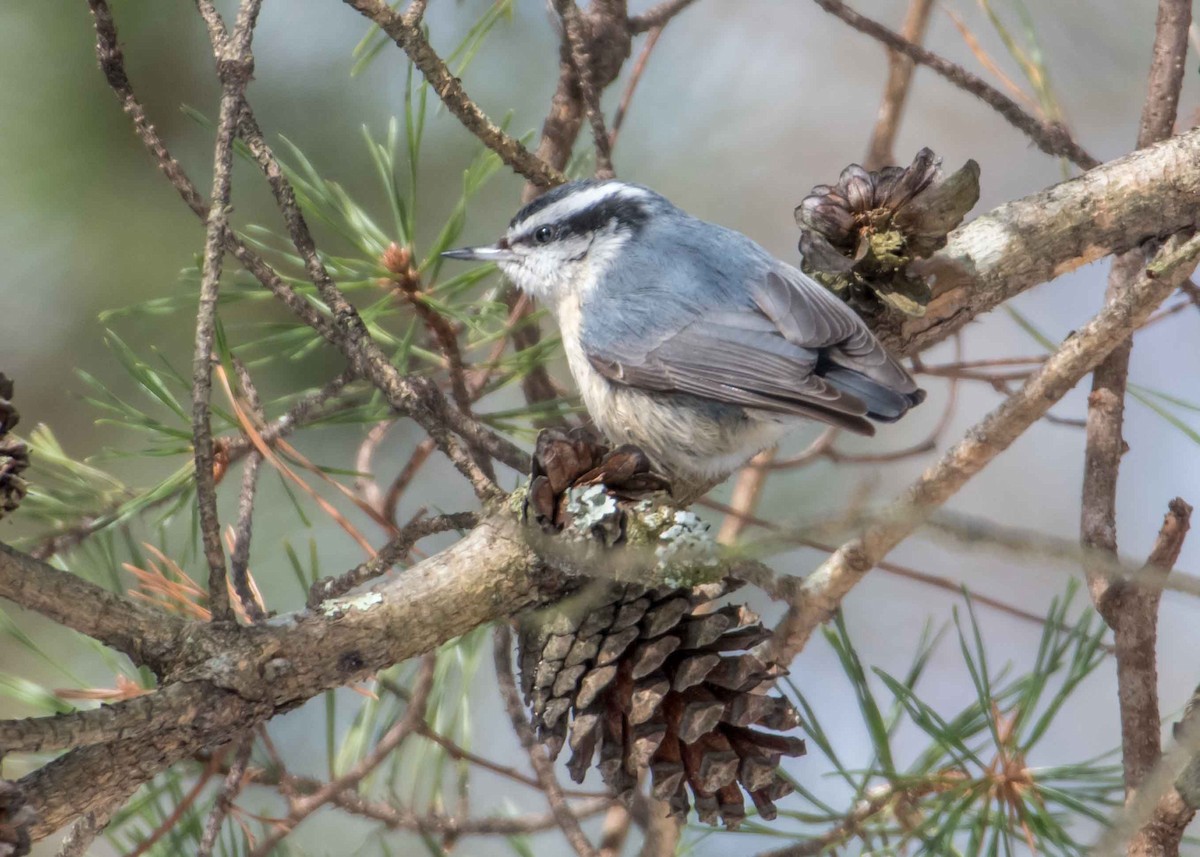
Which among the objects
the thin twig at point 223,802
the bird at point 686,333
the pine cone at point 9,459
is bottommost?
the thin twig at point 223,802

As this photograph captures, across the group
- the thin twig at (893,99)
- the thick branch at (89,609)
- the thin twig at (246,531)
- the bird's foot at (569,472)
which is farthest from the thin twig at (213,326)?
the thin twig at (893,99)

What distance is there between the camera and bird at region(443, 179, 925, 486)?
1.38 metres

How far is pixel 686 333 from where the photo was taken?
5.08 feet

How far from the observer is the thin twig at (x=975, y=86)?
1523 mm

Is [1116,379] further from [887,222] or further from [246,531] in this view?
[246,531]

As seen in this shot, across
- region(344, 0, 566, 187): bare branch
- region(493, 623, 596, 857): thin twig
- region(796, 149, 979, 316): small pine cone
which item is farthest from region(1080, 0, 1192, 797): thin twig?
region(344, 0, 566, 187): bare branch

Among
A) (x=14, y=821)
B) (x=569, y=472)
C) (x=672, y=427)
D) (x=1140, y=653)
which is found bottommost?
(x=14, y=821)

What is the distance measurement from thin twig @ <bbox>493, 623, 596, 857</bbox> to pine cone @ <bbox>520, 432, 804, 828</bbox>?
169 millimetres

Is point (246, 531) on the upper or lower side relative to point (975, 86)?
lower

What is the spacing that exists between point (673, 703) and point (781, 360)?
1.80 feet

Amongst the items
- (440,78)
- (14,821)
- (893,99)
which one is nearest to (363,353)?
(440,78)

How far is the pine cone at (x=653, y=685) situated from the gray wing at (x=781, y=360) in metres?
0.38

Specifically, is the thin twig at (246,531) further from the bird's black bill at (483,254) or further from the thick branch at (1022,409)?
the thick branch at (1022,409)

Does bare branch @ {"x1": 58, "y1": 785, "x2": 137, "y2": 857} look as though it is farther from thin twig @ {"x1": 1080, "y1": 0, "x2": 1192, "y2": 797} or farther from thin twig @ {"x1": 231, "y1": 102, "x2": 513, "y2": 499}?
thin twig @ {"x1": 1080, "y1": 0, "x2": 1192, "y2": 797}
